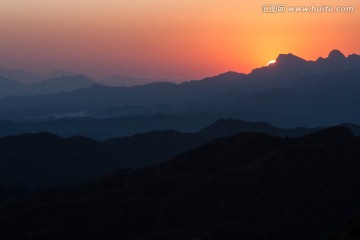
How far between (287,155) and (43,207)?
40.5 metres

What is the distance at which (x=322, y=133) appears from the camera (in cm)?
11612

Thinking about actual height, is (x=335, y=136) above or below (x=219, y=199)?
above

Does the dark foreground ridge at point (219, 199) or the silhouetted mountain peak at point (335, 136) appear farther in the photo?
the silhouetted mountain peak at point (335, 136)

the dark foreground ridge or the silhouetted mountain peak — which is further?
the silhouetted mountain peak

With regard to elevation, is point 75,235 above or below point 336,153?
below

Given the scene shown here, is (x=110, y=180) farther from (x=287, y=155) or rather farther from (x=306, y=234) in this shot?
(x=306, y=234)

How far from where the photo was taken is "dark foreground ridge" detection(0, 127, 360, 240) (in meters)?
82.1

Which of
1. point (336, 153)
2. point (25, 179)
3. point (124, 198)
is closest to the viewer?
point (124, 198)

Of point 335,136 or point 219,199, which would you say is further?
point 335,136

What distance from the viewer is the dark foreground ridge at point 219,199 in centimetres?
8206

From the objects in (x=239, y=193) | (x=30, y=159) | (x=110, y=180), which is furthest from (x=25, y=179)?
(x=239, y=193)

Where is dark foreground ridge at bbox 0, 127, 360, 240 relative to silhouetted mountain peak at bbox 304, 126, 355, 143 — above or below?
below

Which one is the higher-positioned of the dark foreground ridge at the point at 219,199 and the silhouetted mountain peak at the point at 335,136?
the silhouetted mountain peak at the point at 335,136

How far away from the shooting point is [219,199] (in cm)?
8919
